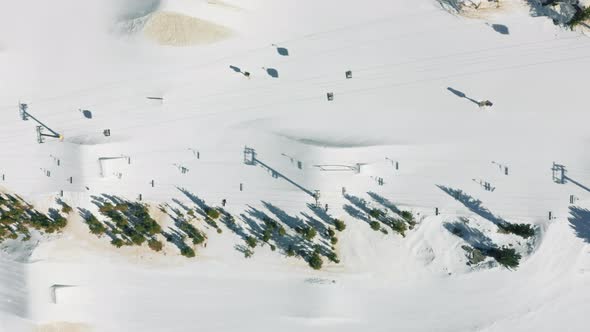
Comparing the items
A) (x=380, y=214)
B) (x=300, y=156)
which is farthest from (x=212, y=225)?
(x=380, y=214)

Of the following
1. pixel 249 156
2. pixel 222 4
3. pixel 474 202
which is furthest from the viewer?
pixel 249 156

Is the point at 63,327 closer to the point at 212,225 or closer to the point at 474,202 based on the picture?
the point at 212,225

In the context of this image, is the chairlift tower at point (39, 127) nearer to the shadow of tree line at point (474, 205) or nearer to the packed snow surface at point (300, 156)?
the packed snow surface at point (300, 156)

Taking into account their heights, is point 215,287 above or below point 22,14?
below

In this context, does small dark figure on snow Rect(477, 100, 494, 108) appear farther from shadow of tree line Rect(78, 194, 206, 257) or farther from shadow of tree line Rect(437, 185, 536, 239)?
shadow of tree line Rect(78, 194, 206, 257)

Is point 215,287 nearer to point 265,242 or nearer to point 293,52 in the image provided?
point 265,242

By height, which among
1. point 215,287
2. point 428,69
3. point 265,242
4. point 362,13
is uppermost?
point 362,13

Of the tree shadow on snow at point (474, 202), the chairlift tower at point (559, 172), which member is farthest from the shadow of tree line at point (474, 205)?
the chairlift tower at point (559, 172)

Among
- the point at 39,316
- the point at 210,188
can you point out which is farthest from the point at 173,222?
the point at 39,316
